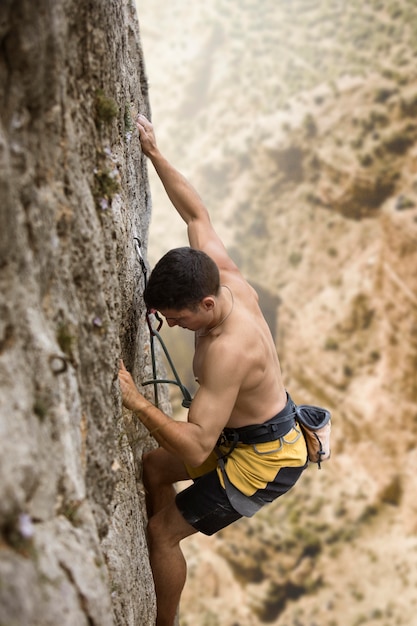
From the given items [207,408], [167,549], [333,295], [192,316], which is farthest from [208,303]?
[333,295]

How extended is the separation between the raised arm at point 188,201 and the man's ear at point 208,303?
32.0 inches

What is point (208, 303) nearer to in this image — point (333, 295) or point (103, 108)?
point (103, 108)

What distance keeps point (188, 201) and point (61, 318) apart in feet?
7.13

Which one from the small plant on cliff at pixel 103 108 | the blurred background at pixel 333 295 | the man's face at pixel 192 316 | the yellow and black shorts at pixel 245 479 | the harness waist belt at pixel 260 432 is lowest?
the blurred background at pixel 333 295

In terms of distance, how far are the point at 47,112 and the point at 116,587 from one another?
2.21 meters

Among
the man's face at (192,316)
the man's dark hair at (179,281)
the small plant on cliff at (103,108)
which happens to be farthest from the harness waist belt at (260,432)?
the small plant on cliff at (103,108)

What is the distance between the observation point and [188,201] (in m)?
4.53

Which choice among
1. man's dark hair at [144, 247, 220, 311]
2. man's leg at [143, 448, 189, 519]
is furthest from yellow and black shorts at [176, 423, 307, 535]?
man's dark hair at [144, 247, 220, 311]

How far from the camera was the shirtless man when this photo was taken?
3.57 m

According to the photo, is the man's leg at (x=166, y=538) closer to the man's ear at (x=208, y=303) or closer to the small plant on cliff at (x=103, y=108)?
the man's ear at (x=208, y=303)

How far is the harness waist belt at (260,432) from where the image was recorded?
13.6ft

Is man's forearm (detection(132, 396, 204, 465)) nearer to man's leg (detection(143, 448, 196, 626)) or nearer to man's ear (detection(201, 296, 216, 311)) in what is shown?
man's ear (detection(201, 296, 216, 311))

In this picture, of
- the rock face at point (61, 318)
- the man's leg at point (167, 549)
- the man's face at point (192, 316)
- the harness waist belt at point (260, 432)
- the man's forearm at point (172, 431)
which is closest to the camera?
the rock face at point (61, 318)

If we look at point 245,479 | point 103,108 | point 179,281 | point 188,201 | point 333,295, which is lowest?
point 333,295
